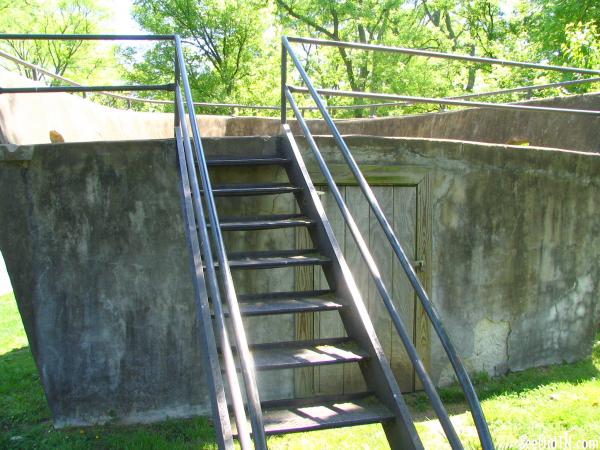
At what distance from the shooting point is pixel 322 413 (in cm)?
296

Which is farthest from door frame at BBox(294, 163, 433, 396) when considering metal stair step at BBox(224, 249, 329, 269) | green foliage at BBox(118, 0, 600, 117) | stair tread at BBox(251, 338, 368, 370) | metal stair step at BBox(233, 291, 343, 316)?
green foliage at BBox(118, 0, 600, 117)

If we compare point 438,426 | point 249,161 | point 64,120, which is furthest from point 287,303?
point 64,120

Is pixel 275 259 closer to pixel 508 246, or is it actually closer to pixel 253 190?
pixel 253 190

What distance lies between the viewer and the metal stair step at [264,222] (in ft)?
12.6

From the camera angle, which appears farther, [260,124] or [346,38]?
[346,38]

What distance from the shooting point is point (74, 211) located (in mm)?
4492

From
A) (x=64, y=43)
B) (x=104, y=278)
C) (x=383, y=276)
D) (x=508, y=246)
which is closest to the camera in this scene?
(x=104, y=278)

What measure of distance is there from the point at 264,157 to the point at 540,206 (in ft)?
9.02

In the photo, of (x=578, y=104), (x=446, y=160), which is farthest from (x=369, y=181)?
(x=578, y=104)

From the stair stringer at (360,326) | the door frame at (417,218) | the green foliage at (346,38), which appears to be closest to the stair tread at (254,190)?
the stair stringer at (360,326)

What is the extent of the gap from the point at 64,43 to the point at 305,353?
28147 millimetres

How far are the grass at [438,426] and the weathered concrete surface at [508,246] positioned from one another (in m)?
0.34

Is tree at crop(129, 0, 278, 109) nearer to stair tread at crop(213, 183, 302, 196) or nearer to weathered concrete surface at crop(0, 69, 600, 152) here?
weathered concrete surface at crop(0, 69, 600, 152)

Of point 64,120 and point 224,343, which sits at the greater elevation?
point 64,120
